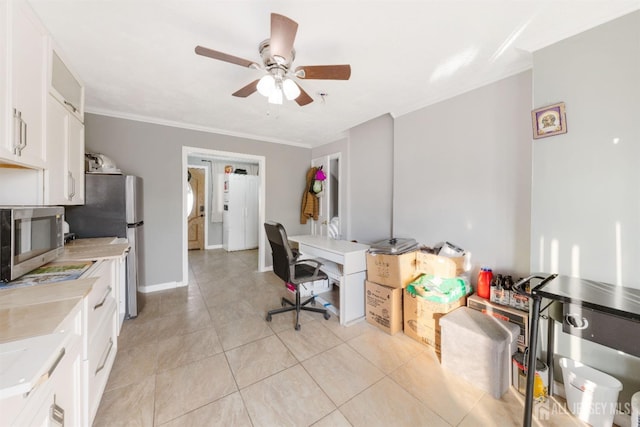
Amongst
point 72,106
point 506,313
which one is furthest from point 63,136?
point 506,313

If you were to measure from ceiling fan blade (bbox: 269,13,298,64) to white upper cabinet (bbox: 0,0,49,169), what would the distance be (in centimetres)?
130

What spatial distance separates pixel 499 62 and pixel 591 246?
58.6 inches

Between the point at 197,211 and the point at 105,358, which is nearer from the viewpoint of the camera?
the point at 105,358

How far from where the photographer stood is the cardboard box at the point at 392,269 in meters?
2.13

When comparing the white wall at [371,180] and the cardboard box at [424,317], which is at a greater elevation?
the white wall at [371,180]

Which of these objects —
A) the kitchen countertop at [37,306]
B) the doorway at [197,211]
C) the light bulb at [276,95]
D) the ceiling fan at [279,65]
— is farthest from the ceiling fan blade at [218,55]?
the doorway at [197,211]

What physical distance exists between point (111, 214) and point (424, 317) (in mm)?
3145

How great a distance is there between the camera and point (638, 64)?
126 centimetres

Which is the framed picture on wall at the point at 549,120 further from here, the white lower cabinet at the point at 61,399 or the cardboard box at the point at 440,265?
the white lower cabinet at the point at 61,399

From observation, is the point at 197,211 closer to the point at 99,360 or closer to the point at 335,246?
the point at 335,246

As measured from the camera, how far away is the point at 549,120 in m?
1.54

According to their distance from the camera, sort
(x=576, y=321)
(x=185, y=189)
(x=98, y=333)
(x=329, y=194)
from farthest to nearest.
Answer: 1. (x=329, y=194)
2. (x=185, y=189)
3. (x=98, y=333)
4. (x=576, y=321)

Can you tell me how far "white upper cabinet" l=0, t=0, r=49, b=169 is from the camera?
1131mm

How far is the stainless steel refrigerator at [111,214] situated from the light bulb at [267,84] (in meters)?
1.81
